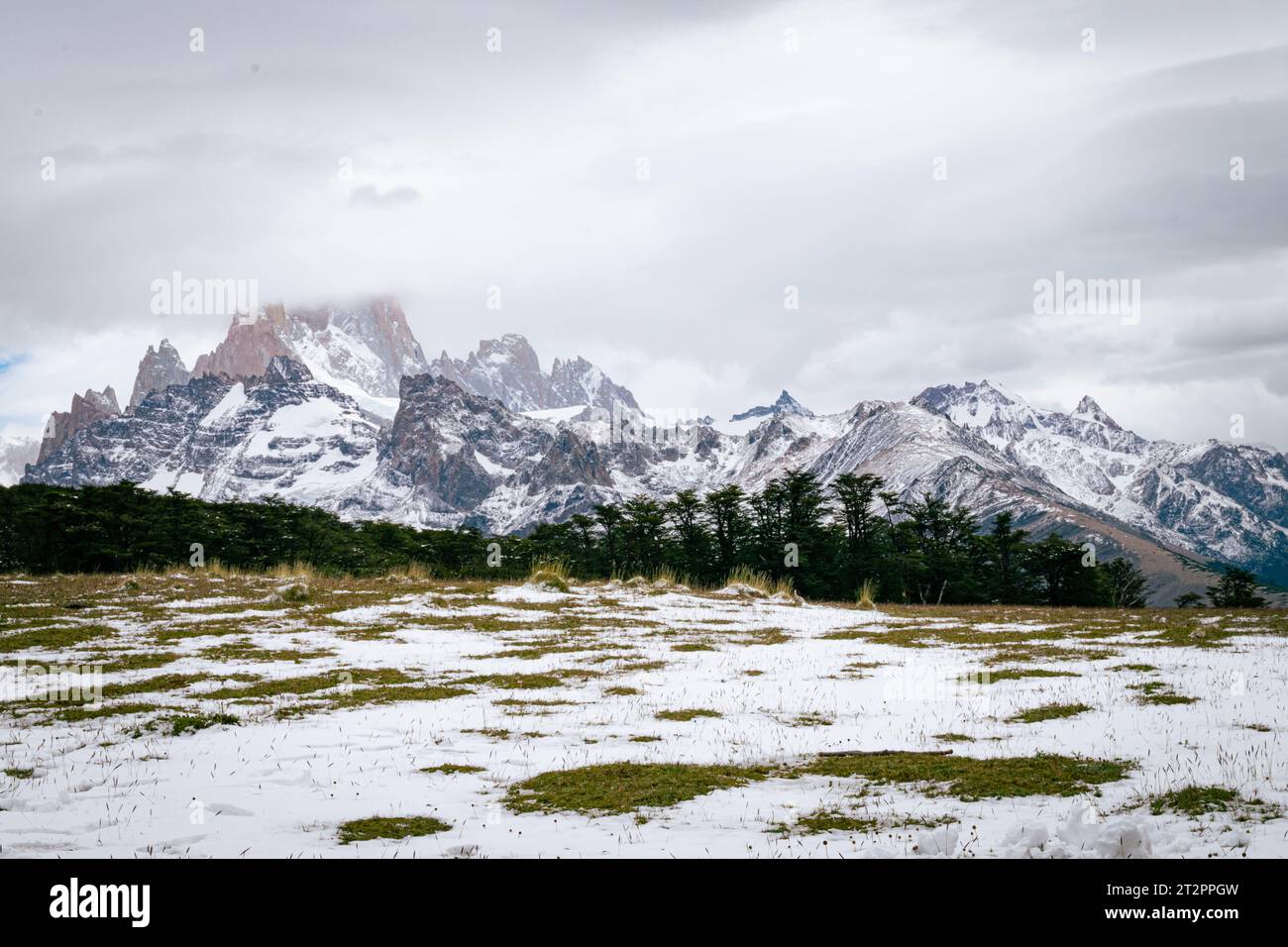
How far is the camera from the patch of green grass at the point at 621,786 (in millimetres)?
7793

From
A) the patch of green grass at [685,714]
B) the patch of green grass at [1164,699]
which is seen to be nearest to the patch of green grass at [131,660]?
the patch of green grass at [685,714]

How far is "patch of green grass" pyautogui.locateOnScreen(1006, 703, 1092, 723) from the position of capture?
11.4m

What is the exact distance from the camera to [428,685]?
14156 millimetres

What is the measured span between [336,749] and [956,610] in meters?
28.8

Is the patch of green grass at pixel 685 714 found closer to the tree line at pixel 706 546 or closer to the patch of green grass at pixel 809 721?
the patch of green grass at pixel 809 721

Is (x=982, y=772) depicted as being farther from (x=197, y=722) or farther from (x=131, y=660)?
(x=131, y=660)

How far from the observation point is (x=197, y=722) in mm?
10750

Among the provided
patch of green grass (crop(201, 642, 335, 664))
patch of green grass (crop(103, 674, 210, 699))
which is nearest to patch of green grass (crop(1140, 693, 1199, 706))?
patch of green grass (crop(201, 642, 335, 664))

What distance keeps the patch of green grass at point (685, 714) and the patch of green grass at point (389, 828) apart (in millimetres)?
5247

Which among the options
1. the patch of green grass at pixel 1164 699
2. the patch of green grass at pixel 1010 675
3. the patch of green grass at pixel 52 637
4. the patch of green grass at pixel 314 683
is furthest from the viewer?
the patch of green grass at pixel 52 637

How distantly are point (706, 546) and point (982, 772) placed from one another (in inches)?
2043

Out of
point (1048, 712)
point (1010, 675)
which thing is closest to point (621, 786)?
point (1048, 712)
